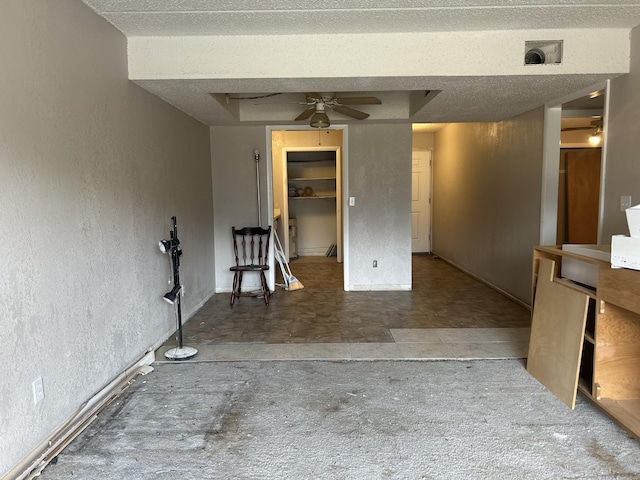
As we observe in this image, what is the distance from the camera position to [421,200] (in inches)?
304

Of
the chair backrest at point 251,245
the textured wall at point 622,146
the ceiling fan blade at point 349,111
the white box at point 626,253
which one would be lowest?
the chair backrest at point 251,245

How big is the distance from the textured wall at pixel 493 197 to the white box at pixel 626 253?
80.5 inches

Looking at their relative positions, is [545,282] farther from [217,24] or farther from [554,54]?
[217,24]

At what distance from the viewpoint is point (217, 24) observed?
97.5 inches

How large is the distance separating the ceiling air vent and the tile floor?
6.85 ft

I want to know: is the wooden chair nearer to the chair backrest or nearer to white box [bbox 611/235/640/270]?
the chair backrest

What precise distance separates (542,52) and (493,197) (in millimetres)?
2359

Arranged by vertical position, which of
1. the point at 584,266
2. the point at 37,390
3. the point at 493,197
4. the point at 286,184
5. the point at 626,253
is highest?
the point at 286,184

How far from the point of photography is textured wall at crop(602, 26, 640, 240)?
258cm

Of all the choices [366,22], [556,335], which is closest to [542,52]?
[366,22]

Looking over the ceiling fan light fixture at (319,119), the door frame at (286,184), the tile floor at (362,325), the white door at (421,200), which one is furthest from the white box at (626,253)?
the white door at (421,200)

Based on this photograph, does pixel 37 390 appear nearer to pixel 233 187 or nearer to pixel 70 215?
pixel 70 215

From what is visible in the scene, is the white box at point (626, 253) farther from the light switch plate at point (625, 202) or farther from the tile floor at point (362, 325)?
the tile floor at point (362, 325)

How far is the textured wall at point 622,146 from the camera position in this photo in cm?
258
